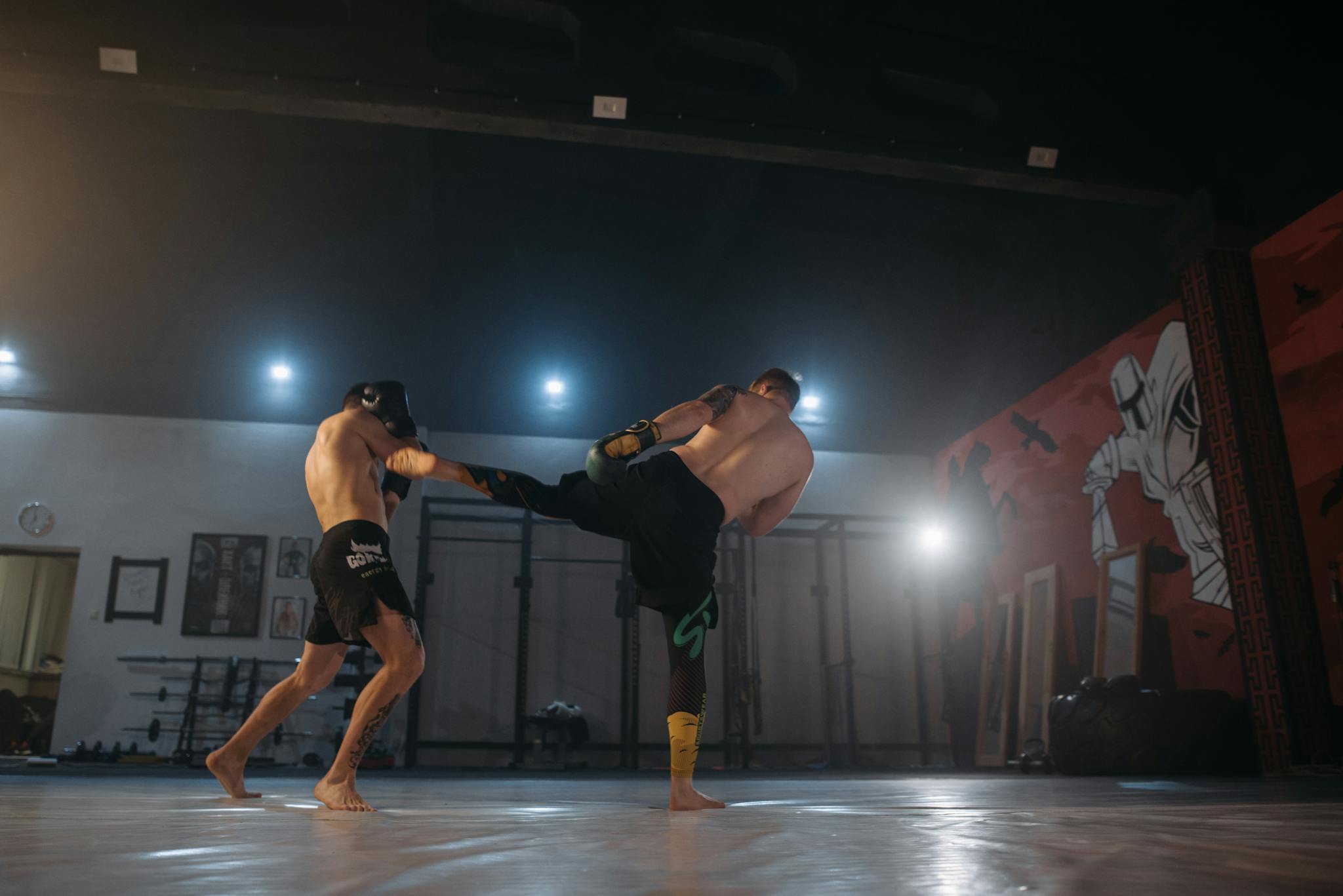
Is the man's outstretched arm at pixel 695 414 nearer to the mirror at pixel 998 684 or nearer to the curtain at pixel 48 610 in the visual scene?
the mirror at pixel 998 684

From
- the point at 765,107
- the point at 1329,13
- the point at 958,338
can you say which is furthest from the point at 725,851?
the point at 958,338

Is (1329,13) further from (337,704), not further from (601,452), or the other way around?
(337,704)

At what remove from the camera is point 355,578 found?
2494 millimetres

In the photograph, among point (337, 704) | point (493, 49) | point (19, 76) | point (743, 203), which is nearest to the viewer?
point (19, 76)

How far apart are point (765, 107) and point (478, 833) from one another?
3.78 meters

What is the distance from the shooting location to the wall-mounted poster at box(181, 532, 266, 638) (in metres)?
8.02

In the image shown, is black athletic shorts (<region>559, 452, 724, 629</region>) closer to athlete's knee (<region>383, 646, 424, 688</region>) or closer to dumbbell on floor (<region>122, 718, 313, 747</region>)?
athlete's knee (<region>383, 646, 424, 688</region>)

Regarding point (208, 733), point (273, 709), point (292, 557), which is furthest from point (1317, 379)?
point (208, 733)

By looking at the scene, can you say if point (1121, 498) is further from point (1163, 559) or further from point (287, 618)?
point (287, 618)

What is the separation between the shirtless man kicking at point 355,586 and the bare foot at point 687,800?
2.51 ft

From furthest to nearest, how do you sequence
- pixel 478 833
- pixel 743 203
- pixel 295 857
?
pixel 743 203 → pixel 478 833 → pixel 295 857

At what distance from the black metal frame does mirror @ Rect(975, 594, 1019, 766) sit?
2.01ft

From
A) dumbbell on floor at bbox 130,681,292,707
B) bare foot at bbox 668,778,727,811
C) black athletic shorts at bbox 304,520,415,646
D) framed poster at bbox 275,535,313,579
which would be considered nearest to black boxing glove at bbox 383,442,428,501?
black athletic shorts at bbox 304,520,415,646

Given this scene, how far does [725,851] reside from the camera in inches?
46.2
